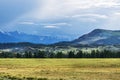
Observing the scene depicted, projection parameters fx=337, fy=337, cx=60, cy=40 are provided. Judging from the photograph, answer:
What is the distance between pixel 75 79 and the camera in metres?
63.1

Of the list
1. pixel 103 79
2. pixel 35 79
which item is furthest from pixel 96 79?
pixel 35 79

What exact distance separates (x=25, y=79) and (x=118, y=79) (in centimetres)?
1767

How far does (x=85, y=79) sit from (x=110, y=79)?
4.78 meters

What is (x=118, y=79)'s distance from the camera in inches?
2505

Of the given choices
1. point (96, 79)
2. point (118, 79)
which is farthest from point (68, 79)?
point (118, 79)

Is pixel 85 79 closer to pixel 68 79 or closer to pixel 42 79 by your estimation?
pixel 68 79

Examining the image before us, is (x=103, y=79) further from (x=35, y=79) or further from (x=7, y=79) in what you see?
(x=7, y=79)

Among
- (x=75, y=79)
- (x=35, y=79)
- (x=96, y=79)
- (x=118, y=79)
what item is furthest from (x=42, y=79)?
(x=118, y=79)

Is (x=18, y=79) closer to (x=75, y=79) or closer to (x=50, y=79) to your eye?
(x=50, y=79)

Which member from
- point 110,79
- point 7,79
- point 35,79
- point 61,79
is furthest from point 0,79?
point 110,79

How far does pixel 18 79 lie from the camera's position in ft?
212

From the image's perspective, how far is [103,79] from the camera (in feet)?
208

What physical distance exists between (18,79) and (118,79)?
62.5 feet

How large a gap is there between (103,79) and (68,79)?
6.62m
